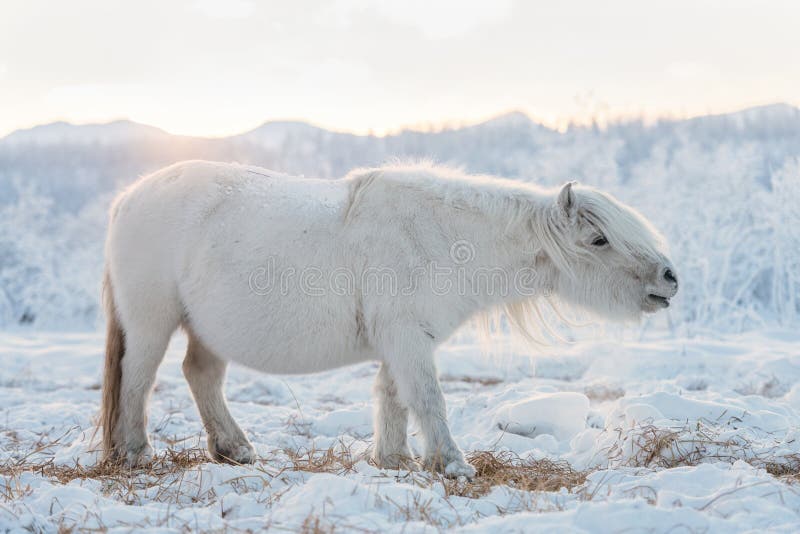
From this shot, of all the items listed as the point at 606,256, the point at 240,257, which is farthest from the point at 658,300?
the point at 240,257

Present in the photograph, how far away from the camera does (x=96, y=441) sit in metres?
4.54

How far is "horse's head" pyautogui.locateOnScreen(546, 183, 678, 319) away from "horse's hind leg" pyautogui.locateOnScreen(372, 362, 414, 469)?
1.23 metres

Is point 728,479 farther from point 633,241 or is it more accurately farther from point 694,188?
point 694,188

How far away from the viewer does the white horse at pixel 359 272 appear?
3746mm

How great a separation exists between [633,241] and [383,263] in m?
1.52

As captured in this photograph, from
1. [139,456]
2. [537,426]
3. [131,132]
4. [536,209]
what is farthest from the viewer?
[131,132]

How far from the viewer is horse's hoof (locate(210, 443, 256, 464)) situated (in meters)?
4.30

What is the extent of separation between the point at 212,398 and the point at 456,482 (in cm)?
207

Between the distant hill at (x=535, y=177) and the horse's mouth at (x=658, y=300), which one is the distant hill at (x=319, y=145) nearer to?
the distant hill at (x=535, y=177)

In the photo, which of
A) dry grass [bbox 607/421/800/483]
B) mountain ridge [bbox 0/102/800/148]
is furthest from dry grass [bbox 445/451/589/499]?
mountain ridge [bbox 0/102/800/148]

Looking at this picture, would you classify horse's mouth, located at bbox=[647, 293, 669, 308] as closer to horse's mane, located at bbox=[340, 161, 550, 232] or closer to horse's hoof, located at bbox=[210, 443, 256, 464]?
horse's mane, located at bbox=[340, 161, 550, 232]

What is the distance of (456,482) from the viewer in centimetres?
319

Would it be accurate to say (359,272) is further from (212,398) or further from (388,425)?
(212,398)

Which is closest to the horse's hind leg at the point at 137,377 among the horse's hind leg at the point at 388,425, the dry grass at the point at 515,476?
the horse's hind leg at the point at 388,425
